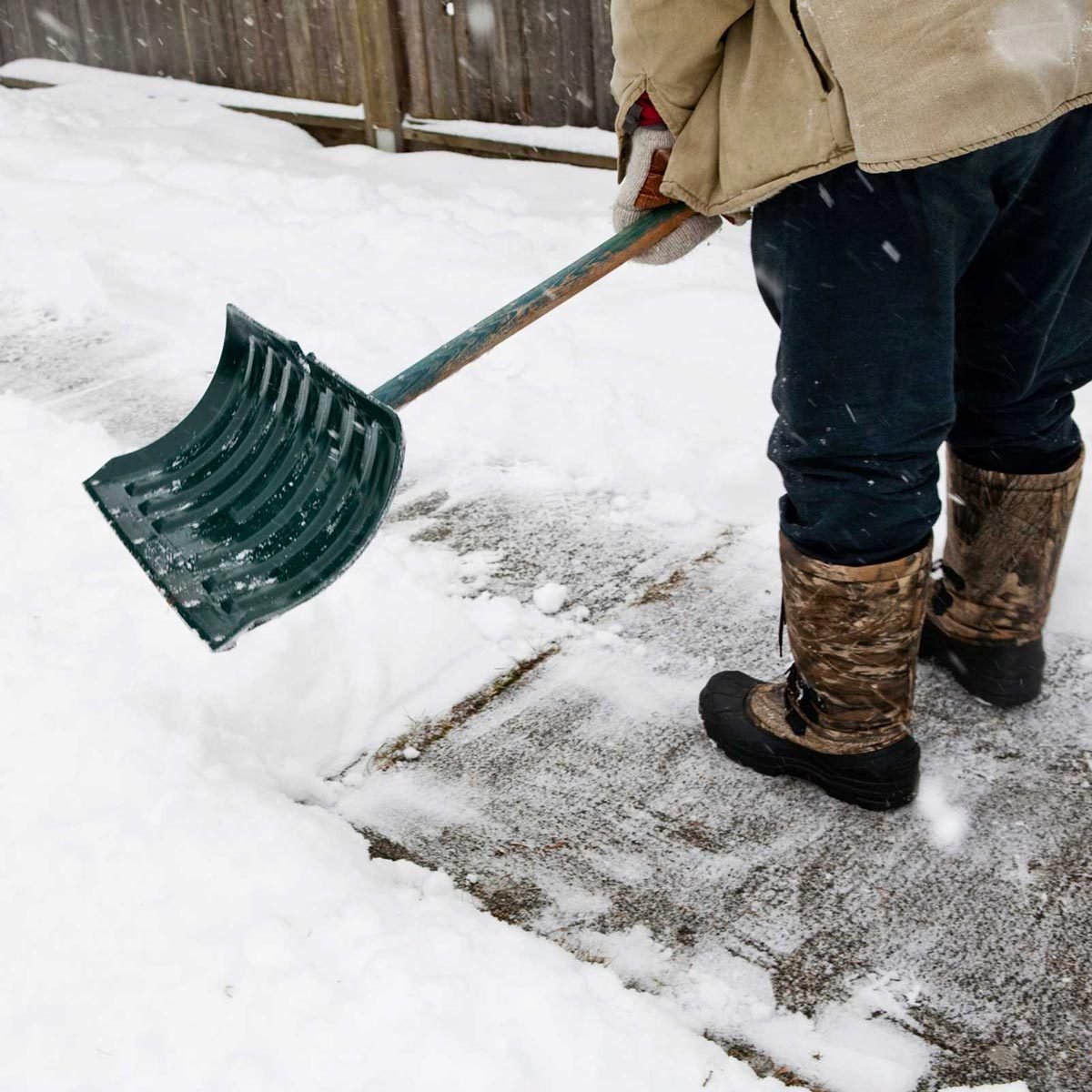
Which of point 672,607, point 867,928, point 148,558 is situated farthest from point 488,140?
point 867,928

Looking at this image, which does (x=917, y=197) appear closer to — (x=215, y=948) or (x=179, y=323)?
(x=215, y=948)

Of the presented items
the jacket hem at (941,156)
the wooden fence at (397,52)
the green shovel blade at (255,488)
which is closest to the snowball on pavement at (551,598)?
the green shovel blade at (255,488)

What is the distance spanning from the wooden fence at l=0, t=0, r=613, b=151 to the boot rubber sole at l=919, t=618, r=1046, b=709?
3.98 metres

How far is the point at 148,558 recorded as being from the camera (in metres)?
1.95

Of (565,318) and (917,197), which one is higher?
(917,197)

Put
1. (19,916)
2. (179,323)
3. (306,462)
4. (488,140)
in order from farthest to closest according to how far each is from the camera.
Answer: (488,140) < (179,323) < (306,462) < (19,916)

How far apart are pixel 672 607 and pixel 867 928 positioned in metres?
0.95

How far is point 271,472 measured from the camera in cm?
208

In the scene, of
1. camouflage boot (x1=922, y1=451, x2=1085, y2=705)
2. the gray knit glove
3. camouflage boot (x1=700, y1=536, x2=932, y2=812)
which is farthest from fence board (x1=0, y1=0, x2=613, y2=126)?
camouflage boot (x1=700, y1=536, x2=932, y2=812)

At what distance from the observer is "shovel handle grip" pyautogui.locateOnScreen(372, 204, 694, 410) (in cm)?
190

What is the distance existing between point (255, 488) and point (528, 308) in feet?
1.84

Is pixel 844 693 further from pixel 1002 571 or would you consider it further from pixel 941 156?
pixel 941 156

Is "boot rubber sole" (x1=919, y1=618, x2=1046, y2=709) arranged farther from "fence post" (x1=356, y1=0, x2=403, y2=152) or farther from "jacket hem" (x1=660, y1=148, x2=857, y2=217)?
"fence post" (x1=356, y1=0, x2=403, y2=152)

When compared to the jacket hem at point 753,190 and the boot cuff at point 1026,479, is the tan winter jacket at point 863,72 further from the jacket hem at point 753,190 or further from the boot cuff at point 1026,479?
the boot cuff at point 1026,479
